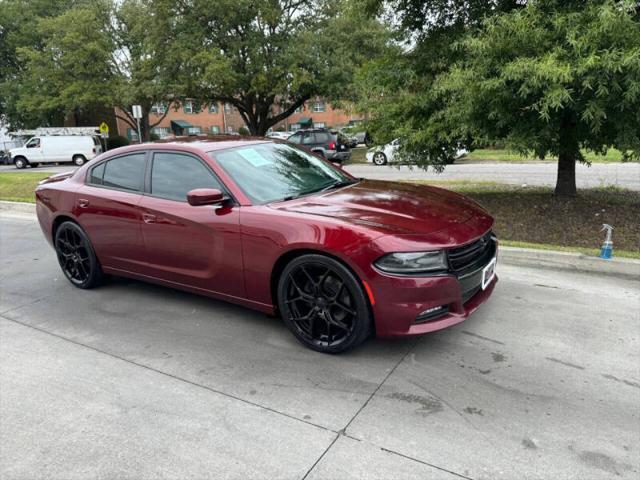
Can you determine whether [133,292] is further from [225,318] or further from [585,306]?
[585,306]

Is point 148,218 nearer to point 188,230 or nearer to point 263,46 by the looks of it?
point 188,230

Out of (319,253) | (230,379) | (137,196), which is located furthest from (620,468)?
(137,196)

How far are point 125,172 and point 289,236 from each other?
7.27ft

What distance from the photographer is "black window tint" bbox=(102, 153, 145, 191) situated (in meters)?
4.64

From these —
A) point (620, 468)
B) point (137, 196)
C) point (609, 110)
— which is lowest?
point (620, 468)

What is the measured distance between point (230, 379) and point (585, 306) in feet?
10.5

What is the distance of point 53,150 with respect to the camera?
3022cm

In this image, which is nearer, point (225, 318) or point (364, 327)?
point (364, 327)

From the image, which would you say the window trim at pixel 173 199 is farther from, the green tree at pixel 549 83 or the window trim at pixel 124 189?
the green tree at pixel 549 83

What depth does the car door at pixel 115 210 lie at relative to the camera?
457 centimetres

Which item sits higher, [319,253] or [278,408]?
[319,253]

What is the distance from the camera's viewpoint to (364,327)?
3.36m

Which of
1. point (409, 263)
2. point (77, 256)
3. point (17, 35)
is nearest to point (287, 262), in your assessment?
point (409, 263)

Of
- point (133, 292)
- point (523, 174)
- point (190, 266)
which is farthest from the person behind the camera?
point (523, 174)
